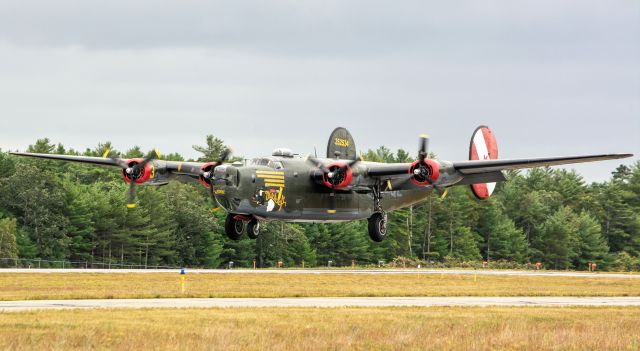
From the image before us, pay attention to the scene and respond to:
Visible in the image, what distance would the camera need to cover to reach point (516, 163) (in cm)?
5584

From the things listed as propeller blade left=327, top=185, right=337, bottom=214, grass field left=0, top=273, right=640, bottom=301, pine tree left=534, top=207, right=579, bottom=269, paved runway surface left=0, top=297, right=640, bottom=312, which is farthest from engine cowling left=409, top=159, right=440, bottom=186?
pine tree left=534, top=207, right=579, bottom=269

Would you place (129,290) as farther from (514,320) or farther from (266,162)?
(514,320)

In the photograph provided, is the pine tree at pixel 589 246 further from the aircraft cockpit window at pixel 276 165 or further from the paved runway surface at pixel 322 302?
the aircraft cockpit window at pixel 276 165

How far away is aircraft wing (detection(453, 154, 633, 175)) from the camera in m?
52.4

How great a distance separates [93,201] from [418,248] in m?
53.3

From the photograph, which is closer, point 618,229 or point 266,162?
point 266,162

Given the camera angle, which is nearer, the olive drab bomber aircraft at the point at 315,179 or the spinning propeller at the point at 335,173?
the olive drab bomber aircraft at the point at 315,179

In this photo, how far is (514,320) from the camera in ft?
122

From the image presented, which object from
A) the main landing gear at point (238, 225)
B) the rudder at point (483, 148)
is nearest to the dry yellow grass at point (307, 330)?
the main landing gear at point (238, 225)

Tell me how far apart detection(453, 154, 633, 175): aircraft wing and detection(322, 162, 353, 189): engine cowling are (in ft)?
21.0

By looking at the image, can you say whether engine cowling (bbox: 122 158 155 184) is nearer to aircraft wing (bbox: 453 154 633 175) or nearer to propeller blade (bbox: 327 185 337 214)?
propeller blade (bbox: 327 185 337 214)

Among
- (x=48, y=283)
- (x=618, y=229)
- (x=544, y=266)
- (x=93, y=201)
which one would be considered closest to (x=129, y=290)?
(x=48, y=283)

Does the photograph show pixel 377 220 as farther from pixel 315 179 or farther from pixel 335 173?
pixel 315 179

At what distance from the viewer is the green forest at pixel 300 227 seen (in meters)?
111
